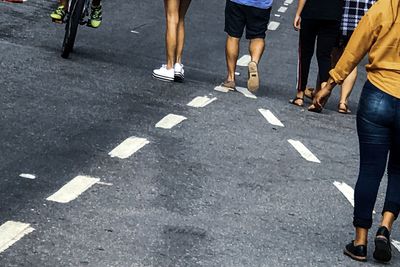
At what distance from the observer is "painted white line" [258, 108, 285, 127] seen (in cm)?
1194

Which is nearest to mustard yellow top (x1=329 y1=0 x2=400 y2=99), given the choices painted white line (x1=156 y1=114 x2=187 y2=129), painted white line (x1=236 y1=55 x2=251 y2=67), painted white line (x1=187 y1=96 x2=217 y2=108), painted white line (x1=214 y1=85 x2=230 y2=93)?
painted white line (x1=156 y1=114 x2=187 y2=129)

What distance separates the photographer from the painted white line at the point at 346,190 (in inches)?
356

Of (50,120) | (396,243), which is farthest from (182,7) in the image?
(396,243)

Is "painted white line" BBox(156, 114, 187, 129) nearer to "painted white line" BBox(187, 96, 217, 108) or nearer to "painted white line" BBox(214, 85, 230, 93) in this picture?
"painted white line" BBox(187, 96, 217, 108)

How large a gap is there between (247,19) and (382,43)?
20.8ft

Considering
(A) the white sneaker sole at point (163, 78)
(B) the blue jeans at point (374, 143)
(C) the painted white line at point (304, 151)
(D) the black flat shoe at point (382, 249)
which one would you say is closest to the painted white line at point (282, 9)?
(A) the white sneaker sole at point (163, 78)

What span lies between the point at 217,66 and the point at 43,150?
732 cm

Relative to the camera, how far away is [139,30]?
18.1 metres

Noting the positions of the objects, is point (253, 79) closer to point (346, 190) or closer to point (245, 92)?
point (245, 92)

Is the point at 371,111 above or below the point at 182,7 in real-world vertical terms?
above

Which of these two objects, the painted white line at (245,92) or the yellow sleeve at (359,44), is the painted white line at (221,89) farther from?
the yellow sleeve at (359,44)

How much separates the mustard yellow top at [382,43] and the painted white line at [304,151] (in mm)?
2848

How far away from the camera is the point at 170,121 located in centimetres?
1098

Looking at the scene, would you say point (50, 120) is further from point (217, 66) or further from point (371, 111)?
point (217, 66)
